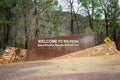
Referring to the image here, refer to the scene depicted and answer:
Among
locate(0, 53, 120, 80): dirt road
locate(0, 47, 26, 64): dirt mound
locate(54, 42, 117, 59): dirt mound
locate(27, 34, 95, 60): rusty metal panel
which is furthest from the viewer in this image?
locate(27, 34, 95, 60): rusty metal panel

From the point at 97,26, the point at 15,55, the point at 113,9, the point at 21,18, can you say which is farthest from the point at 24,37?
the point at 113,9

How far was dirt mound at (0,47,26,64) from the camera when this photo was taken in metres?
22.4

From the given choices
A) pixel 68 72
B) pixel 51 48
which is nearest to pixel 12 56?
pixel 51 48

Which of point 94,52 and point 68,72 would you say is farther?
point 94,52

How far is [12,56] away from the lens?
74.8 ft

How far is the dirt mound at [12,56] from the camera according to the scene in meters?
22.4

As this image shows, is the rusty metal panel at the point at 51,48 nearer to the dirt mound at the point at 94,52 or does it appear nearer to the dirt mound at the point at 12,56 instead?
the dirt mound at the point at 94,52

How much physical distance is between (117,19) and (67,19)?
337 inches

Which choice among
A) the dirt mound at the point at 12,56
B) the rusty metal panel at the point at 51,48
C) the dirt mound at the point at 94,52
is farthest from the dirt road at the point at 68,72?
the rusty metal panel at the point at 51,48

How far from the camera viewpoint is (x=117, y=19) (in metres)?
47.8

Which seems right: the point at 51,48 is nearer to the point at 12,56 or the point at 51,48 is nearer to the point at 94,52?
the point at 12,56

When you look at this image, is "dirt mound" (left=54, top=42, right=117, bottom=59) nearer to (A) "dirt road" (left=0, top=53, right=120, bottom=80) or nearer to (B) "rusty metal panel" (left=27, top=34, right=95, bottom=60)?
(B) "rusty metal panel" (left=27, top=34, right=95, bottom=60)

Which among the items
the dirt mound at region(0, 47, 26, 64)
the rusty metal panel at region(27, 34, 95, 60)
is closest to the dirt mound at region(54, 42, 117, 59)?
the rusty metal panel at region(27, 34, 95, 60)

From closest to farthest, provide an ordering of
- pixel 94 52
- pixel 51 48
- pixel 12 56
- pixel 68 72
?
pixel 68 72 → pixel 12 56 → pixel 94 52 → pixel 51 48
